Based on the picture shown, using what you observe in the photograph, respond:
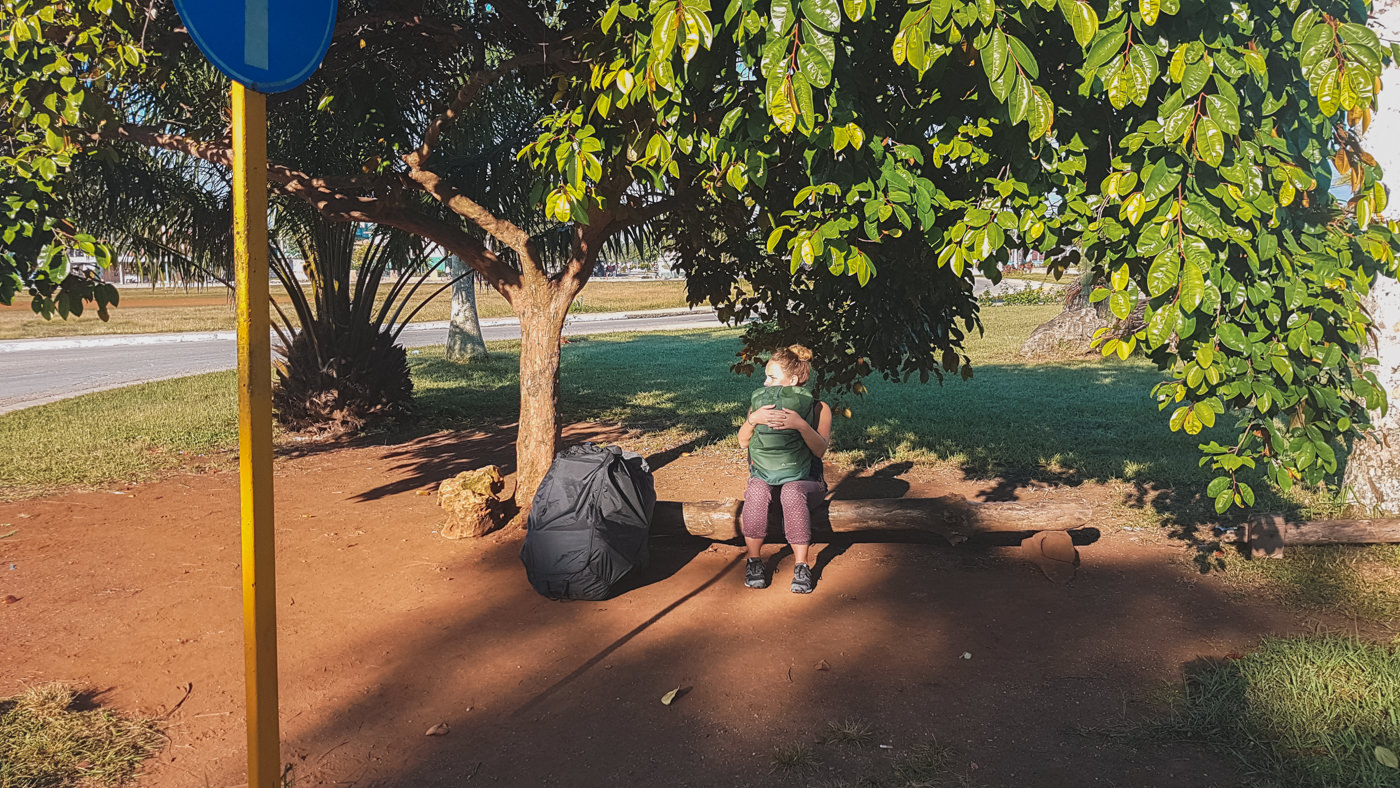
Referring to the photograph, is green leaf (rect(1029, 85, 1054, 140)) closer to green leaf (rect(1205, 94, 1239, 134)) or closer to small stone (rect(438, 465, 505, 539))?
green leaf (rect(1205, 94, 1239, 134))

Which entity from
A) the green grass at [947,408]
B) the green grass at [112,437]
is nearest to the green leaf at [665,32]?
the green grass at [947,408]

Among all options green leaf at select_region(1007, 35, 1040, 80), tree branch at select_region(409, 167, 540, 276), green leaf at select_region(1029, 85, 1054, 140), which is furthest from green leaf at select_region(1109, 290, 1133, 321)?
tree branch at select_region(409, 167, 540, 276)

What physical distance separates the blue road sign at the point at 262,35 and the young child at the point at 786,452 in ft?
10.2

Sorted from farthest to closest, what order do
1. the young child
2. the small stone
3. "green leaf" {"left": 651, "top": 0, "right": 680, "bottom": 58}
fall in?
the small stone
the young child
"green leaf" {"left": 651, "top": 0, "right": 680, "bottom": 58}

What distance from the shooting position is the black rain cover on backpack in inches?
194

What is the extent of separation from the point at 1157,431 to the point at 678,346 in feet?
40.5

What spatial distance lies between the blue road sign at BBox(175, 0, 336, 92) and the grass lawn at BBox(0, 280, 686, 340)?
12.3m

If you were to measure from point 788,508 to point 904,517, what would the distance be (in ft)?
2.71

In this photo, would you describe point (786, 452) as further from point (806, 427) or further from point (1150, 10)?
point (1150, 10)

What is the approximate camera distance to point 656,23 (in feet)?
10.2

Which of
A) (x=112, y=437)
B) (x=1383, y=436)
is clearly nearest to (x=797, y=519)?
(x=1383, y=436)

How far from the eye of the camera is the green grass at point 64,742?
3.29m

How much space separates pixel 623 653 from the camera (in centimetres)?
432

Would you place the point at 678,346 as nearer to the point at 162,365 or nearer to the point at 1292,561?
the point at 162,365
